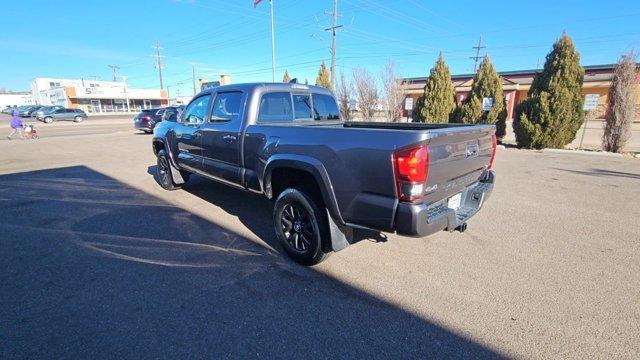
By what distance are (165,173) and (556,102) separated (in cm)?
1350

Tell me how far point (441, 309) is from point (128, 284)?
298 centimetres

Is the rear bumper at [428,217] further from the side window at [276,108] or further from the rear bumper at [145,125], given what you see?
the rear bumper at [145,125]

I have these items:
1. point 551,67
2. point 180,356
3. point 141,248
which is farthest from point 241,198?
point 551,67

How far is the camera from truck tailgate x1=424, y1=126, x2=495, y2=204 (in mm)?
2783

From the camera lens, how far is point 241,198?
6176 millimetres

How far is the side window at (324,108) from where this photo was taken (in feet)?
16.4

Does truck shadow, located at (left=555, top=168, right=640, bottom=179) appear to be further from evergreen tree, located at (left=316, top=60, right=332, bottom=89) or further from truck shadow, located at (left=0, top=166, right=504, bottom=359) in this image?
evergreen tree, located at (left=316, top=60, right=332, bottom=89)

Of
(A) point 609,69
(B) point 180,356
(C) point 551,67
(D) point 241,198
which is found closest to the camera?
(B) point 180,356

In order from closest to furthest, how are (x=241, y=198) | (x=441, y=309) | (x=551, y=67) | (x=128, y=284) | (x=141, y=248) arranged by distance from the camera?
(x=441, y=309) < (x=128, y=284) < (x=141, y=248) < (x=241, y=198) < (x=551, y=67)

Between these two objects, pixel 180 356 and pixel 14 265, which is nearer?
pixel 180 356

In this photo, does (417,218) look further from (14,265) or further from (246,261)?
(14,265)

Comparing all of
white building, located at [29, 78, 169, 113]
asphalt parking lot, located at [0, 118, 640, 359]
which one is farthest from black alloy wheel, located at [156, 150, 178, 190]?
white building, located at [29, 78, 169, 113]

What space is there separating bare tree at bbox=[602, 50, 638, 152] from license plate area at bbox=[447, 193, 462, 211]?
12371 millimetres

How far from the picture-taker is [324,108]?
515 centimetres
